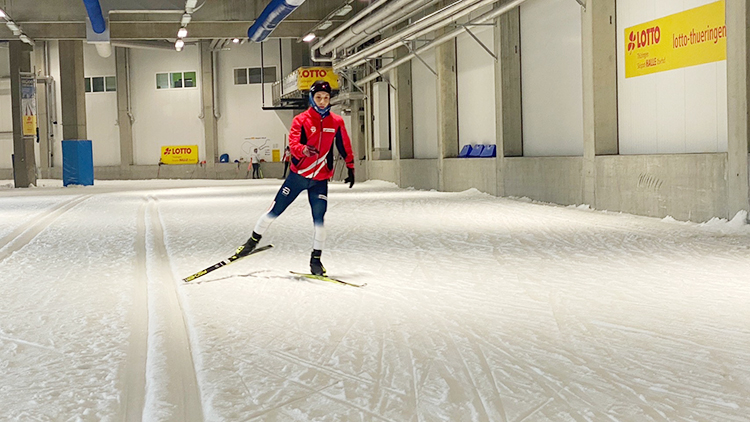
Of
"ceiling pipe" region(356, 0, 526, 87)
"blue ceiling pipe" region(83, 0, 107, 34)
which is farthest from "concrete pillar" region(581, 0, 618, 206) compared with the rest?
"blue ceiling pipe" region(83, 0, 107, 34)

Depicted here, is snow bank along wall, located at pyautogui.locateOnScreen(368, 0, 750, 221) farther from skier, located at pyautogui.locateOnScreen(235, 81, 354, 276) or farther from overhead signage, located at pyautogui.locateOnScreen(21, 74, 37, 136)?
overhead signage, located at pyautogui.locateOnScreen(21, 74, 37, 136)

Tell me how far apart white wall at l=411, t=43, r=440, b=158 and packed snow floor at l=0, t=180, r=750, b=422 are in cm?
1753

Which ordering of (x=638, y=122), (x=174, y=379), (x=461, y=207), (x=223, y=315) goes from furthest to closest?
(x=461, y=207) < (x=638, y=122) < (x=223, y=315) < (x=174, y=379)

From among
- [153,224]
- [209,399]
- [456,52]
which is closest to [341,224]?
[153,224]

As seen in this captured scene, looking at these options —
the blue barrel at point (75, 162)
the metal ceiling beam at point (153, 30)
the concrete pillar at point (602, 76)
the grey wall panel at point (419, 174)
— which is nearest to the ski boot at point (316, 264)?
the concrete pillar at point (602, 76)

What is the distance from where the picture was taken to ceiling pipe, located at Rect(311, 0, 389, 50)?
24000 mm

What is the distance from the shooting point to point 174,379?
4.77 m

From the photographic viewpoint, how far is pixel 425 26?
22859mm

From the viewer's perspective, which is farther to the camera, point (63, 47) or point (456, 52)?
point (63, 47)

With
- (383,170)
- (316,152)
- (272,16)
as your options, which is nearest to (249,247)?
(316,152)

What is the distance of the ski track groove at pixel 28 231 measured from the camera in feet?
39.6

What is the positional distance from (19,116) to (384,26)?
19.6 m

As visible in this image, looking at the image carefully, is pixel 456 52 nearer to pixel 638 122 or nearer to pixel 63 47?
pixel 638 122

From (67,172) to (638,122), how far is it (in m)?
29.5
